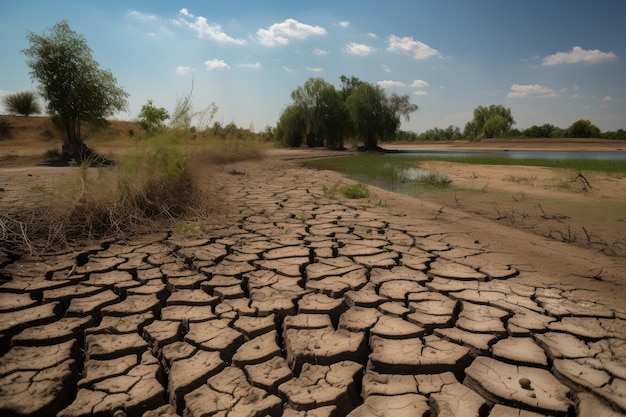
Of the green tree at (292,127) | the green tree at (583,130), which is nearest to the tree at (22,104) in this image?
the green tree at (292,127)

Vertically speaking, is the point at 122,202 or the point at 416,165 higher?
the point at 416,165

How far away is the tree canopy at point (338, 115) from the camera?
26750mm

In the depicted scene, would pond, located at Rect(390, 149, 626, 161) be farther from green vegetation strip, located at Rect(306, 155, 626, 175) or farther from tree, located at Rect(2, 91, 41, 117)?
A: tree, located at Rect(2, 91, 41, 117)

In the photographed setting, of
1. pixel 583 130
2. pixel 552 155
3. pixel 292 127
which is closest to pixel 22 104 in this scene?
pixel 292 127

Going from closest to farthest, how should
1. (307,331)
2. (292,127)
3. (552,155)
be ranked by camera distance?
(307,331) → (552,155) → (292,127)

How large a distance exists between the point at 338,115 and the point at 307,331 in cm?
2716

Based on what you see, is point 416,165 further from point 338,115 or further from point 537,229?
point 338,115

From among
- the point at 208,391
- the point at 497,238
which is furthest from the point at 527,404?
the point at 497,238

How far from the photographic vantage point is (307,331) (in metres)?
1.90

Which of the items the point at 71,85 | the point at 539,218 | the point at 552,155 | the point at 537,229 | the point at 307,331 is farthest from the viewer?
the point at 552,155

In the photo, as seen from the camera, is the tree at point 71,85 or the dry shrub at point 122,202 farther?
the tree at point 71,85

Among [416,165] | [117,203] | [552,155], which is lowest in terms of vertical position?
[117,203]

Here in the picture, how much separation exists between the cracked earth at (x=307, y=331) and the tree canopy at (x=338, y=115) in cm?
2441

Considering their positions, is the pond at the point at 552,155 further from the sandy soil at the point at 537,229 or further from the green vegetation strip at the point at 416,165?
the sandy soil at the point at 537,229
